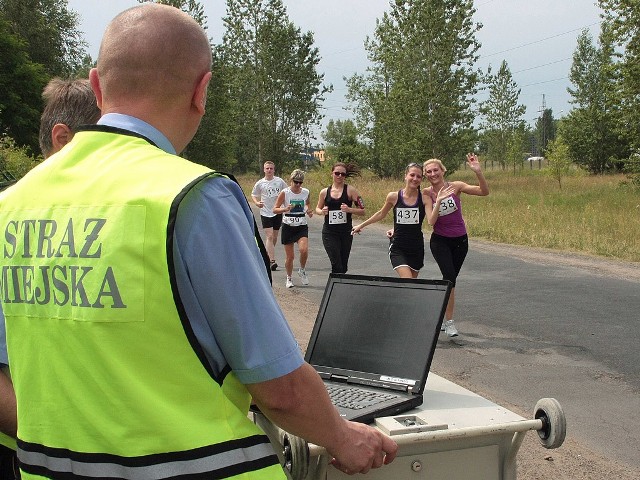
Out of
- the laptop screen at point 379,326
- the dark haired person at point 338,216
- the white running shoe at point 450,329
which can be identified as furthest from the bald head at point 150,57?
the dark haired person at point 338,216

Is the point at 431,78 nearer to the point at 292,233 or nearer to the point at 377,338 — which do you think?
the point at 292,233

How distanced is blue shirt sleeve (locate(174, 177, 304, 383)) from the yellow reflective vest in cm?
3

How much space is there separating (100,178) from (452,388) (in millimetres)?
1502

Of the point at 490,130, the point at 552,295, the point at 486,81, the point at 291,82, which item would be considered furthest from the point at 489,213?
the point at 490,130

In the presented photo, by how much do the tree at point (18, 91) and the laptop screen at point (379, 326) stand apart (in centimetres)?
3970

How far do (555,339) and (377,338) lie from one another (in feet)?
20.4

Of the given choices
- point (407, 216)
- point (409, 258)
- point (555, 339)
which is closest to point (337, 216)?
point (407, 216)

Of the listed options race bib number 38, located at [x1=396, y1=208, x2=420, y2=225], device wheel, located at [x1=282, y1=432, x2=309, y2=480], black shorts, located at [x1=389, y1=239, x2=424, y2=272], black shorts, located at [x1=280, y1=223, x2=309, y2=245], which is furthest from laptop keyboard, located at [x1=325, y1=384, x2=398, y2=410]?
black shorts, located at [x1=280, y1=223, x2=309, y2=245]

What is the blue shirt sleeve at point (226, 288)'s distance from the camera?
150 cm

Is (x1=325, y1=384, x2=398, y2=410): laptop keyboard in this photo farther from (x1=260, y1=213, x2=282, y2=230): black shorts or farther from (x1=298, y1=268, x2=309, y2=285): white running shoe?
(x1=260, y1=213, x2=282, y2=230): black shorts

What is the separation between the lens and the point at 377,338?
8.66 ft

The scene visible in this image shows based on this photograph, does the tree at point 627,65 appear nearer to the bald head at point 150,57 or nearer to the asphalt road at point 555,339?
the asphalt road at point 555,339

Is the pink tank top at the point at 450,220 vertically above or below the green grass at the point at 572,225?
above

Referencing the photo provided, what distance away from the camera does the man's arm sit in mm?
1595
